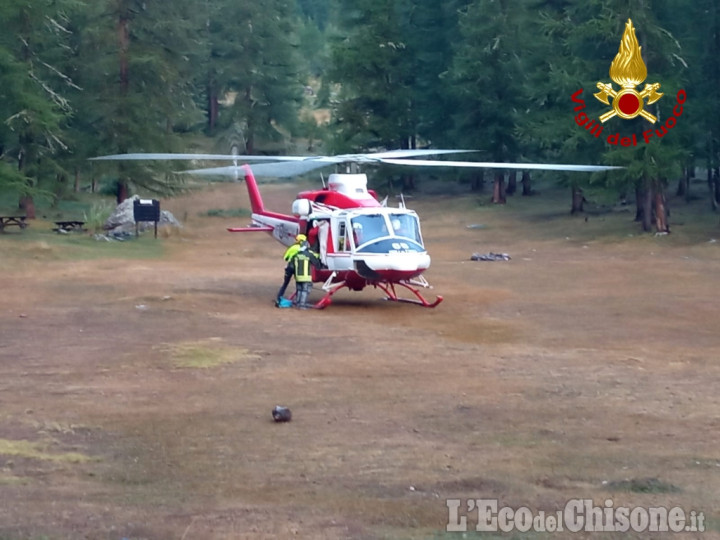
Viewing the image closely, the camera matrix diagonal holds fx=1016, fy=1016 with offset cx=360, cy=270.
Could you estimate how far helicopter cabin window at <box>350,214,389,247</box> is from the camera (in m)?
17.6

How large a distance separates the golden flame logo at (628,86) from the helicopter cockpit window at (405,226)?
45.9 feet

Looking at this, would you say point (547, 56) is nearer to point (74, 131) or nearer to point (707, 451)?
point (74, 131)

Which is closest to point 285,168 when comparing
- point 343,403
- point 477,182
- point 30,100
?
point 343,403

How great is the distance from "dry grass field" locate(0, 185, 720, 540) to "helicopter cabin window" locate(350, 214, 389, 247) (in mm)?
1309

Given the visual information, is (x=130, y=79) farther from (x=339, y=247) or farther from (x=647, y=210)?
(x=339, y=247)

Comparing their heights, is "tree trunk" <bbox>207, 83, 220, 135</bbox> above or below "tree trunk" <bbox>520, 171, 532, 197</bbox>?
above

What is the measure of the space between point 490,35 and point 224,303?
93.5ft

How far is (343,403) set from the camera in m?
10.5

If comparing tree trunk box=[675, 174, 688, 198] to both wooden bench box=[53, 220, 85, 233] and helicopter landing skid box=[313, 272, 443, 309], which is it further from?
helicopter landing skid box=[313, 272, 443, 309]

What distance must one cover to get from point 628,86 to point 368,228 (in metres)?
15.8

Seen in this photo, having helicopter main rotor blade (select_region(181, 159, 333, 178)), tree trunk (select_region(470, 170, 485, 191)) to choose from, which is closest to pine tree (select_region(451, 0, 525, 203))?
tree trunk (select_region(470, 170, 485, 191))

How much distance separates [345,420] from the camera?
9.71 metres

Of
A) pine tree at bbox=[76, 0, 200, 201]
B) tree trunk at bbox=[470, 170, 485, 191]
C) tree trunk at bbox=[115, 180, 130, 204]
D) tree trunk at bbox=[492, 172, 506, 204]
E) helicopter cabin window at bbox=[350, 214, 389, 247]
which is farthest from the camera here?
tree trunk at bbox=[470, 170, 485, 191]

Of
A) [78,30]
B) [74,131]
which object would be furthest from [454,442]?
[78,30]
